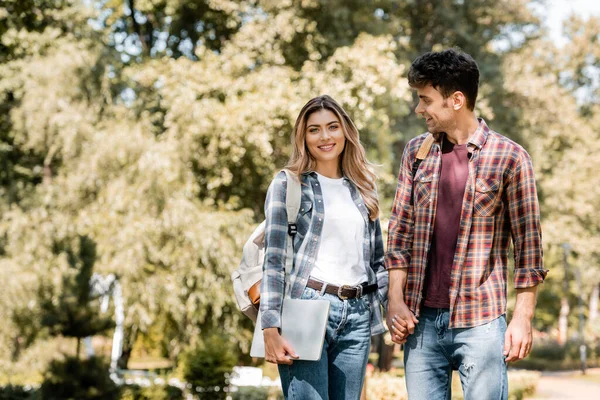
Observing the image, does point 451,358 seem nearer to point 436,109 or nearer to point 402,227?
point 402,227

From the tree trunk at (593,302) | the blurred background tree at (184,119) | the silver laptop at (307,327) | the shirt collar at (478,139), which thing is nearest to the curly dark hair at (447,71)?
the shirt collar at (478,139)

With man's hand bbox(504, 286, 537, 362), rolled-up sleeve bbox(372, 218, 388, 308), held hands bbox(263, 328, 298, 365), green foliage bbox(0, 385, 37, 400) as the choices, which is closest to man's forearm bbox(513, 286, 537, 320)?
man's hand bbox(504, 286, 537, 362)

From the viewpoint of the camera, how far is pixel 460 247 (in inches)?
101

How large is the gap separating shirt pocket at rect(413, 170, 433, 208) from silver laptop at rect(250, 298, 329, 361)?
494mm

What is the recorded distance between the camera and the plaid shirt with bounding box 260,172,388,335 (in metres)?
2.72

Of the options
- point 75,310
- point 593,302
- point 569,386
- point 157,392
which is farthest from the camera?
point 593,302

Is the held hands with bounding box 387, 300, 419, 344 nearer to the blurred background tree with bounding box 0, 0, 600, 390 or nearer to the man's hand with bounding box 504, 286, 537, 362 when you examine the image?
the man's hand with bounding box 504, 286, 537, 362

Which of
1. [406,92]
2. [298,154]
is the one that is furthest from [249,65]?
[298,154]

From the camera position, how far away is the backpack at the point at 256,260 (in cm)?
282

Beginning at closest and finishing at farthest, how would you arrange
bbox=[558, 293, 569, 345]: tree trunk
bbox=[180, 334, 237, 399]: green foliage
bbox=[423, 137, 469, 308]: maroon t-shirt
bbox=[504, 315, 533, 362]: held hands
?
1. bbox=[504, 315, 533, 362]: held hands
2. bbox=[423, 137, 469, 308]: maroon t-shirt
3. bbox=[180, 334, 237, 399]: green foliage
4. bbox=[558, 293, 569, 345]: tree trunk

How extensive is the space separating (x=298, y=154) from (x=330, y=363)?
82 cm

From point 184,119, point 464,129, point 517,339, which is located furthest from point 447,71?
point 184,119

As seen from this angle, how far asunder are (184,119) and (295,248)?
11.0m

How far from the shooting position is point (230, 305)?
43.1 ft
